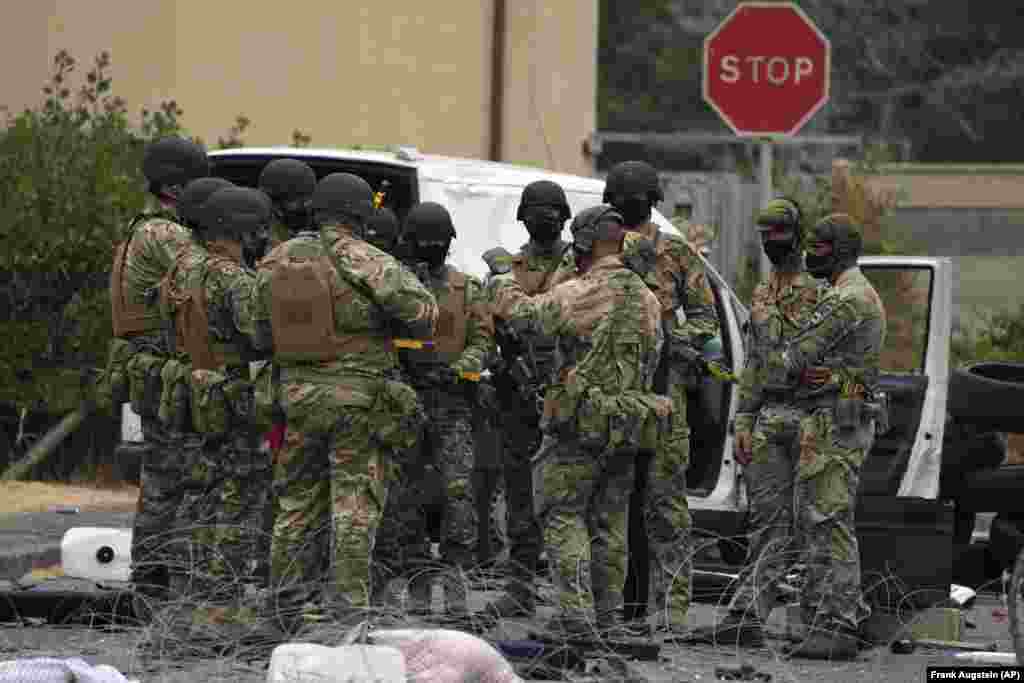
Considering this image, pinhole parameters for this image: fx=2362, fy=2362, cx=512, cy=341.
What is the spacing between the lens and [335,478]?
875 cm

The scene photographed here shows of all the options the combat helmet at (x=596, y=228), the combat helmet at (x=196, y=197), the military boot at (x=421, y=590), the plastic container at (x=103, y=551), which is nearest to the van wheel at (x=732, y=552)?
the military boot at (x=421, y=590)

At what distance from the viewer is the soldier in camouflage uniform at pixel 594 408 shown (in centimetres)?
897

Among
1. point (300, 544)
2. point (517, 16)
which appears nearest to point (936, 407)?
point (300, 544)

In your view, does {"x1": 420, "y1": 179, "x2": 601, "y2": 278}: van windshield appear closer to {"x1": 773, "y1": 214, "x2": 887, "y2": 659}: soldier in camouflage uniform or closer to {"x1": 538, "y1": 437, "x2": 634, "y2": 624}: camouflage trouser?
{"x1": 773, "y1": 214, "x2": 887, "y2": 659}: soldier in camouflage uniform

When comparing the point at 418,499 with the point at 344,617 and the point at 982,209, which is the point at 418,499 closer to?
the point at 344,617

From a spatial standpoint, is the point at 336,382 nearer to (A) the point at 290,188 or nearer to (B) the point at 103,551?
(A) the point at 290,188

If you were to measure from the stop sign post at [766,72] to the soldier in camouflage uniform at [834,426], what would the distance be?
3.69 m

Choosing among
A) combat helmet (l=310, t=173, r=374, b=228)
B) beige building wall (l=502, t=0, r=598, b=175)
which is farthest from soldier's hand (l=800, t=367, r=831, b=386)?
beige building wall (l=502, t=0, r=598, b=175)

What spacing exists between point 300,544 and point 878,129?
97.6 feet

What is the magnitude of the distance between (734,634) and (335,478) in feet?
5.77

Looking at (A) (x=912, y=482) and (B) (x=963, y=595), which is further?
(A) (x=912, y=482)

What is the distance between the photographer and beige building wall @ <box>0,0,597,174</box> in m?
17.5

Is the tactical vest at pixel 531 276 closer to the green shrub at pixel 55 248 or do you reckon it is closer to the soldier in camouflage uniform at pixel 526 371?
the soldier in camouflage uniform at pixel 526 371

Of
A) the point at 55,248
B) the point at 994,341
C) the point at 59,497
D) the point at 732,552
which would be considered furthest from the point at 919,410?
the point at 994,341
